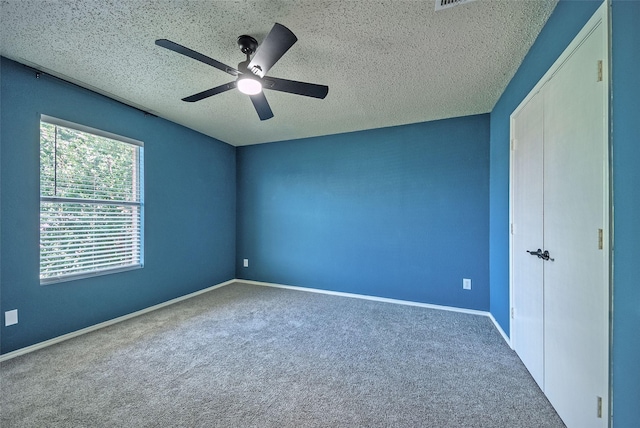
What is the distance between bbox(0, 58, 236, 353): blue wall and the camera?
2.08 meters

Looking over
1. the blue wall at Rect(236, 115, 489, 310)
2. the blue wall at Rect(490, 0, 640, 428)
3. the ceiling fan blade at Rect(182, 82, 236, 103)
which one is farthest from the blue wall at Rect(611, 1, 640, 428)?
the blue wall at Rect(236, 115, 489, 310)

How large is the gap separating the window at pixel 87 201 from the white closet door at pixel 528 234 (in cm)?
394

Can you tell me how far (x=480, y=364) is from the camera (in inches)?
78.8

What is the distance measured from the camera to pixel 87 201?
2525 mm

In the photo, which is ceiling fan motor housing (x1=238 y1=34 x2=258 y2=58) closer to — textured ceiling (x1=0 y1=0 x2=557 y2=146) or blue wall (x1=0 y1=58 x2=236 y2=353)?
textured ceiling (x1=0 y1=0 x2=557 y2=146)

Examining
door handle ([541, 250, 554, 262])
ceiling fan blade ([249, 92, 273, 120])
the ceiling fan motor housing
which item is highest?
the ceiling fan motor housing

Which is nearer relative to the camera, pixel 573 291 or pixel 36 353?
pixel 573 291

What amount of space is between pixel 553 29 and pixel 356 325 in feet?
9.38

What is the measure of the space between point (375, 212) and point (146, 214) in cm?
303

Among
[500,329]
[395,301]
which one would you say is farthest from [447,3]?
[395,301]

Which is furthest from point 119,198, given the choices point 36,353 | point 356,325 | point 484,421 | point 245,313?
point 484,421

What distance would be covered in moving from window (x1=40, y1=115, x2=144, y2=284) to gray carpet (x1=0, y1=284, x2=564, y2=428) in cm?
74

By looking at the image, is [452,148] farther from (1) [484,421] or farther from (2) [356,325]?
(1) [484,421]

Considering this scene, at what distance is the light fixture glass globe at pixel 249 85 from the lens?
5.82ft
